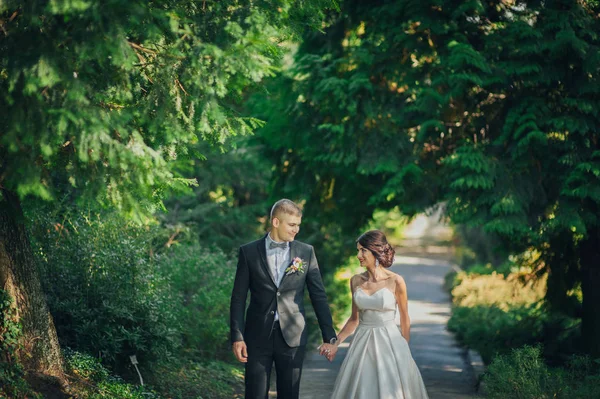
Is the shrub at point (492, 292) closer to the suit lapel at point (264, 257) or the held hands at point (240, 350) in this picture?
the suit lapel at point (264, 257)

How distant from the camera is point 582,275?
10938 mm

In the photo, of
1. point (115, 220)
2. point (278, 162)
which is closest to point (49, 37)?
point (115, 220)

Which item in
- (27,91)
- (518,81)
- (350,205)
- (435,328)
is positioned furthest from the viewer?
(435,328)

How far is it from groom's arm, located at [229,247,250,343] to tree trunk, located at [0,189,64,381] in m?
2.08

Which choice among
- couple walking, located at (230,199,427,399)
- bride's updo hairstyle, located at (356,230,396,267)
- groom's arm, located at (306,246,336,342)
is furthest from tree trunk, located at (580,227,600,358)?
groom's arm, located at (306,246,336,342)

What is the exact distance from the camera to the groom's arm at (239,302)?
237 inches

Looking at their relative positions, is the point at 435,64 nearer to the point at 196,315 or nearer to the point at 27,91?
the point at 196,315

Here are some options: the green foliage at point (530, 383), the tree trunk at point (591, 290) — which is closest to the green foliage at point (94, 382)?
the green foliage at point (530, 383)

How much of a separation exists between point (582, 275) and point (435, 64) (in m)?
3.85

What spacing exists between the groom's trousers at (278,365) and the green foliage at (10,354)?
196cm

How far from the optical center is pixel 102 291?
336 inches

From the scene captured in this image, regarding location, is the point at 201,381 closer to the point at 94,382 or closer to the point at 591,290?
the point at 94,382

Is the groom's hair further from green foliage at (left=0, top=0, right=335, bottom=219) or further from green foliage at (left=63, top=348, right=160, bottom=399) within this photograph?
green foliage at (left=63, top=348, right=160, bottom=399)

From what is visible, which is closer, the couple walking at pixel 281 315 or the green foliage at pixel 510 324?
the couple walking at pixel 281 315
